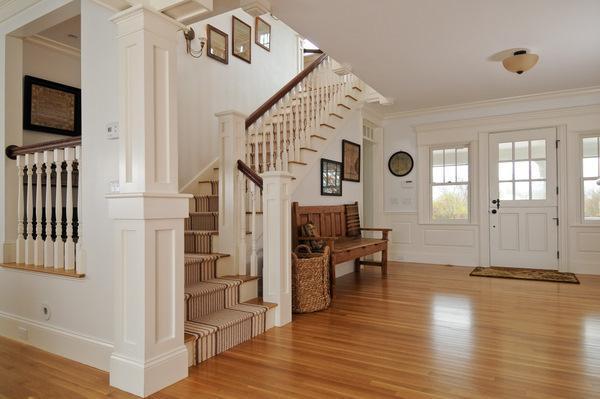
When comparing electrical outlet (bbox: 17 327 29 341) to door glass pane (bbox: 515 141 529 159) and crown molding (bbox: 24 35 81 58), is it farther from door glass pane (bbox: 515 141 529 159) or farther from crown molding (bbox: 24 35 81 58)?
door glass pane (bbox: 515 141 529 159)

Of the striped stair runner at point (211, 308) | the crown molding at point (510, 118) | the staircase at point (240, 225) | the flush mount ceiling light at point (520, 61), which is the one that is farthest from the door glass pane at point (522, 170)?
the striped stair runner at point (211, 308)

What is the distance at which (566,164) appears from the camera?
5598mm

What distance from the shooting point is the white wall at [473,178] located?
5543mm

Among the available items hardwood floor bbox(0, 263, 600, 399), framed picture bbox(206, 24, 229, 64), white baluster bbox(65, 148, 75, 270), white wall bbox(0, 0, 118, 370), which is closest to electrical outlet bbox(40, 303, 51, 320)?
white wall bbox(0, 0, 118, 370)

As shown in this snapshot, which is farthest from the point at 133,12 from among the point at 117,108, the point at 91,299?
the point at 91,299

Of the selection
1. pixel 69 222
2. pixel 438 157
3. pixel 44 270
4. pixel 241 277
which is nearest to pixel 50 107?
pixel 69 222

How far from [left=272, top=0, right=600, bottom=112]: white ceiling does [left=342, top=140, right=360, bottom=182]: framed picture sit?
95 cm

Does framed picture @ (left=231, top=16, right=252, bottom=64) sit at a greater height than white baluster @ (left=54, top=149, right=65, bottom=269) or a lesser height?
greater

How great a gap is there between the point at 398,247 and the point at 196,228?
4065 millimetres

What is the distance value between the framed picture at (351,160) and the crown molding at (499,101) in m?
1.34

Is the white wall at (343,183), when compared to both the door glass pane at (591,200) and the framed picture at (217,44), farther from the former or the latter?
the door glass pane at (591,200)

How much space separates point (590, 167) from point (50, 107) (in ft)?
22.7

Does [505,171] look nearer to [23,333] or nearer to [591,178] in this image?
[591,178]

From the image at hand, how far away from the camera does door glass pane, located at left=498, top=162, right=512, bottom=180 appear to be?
601 cm
